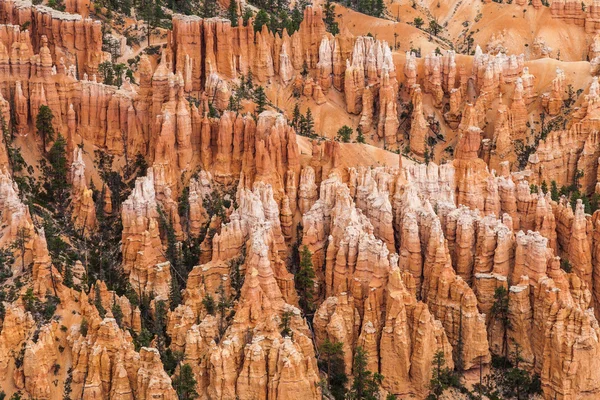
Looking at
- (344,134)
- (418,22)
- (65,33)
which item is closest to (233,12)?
(65,33)

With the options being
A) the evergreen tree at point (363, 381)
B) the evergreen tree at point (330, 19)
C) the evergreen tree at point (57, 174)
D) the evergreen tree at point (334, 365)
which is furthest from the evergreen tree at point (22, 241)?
the evergreen tree at point (330, 19)

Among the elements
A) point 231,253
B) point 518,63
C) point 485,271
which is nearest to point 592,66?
point 518,63

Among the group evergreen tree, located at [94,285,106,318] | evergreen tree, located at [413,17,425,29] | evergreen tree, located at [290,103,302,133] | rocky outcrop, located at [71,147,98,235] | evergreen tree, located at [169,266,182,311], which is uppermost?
evergreen tree, located at [413,17,425,29]

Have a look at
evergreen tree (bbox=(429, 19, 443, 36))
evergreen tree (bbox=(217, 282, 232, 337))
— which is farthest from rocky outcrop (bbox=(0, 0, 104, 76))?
evergreen tree (bbox=(429, 19, 443, 36))

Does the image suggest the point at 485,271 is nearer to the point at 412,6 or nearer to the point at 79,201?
the point at 79,201

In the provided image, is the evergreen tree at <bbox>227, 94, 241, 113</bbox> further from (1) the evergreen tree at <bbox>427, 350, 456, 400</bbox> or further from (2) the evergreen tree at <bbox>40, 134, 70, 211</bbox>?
(1) the evergreen tree at <bbox>427, 350, 456, 400</bbox>

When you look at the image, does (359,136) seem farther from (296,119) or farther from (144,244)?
(144,244)

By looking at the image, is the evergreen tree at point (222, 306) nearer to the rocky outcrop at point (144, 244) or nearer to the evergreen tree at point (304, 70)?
the rocky outcrop at point (144, 244)
